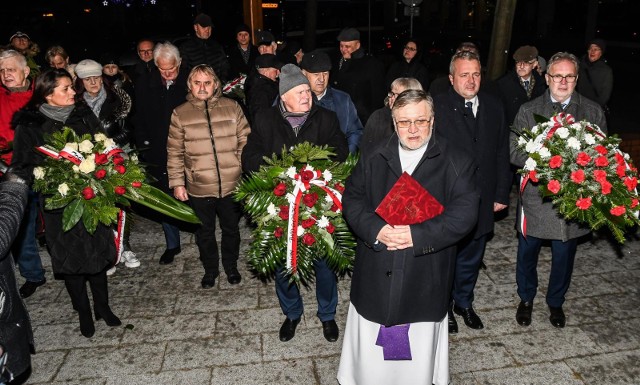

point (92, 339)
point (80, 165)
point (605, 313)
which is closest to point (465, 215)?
point (605, 313)

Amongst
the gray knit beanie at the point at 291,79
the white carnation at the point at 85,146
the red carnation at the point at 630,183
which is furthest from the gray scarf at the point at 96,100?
the red carnation at the point at 630,183

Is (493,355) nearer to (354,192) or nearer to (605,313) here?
(605,313)

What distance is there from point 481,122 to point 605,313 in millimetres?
2183

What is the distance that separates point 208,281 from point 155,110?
1.87 metres

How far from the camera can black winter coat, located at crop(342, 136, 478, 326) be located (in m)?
3.48

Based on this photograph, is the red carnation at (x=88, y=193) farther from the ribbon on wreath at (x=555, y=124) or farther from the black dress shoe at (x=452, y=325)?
the ribbon on wreath at (x=555, y=124)

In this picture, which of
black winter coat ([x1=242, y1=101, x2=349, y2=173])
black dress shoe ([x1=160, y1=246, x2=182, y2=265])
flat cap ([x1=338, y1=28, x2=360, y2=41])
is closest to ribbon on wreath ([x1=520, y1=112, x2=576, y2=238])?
black winter coat ([x1=242, y1=101, x2=349, y2=173])

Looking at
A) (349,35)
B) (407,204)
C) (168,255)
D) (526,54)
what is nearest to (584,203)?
(407,204)

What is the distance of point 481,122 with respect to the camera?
448 cm

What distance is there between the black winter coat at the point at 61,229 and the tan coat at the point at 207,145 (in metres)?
0.76

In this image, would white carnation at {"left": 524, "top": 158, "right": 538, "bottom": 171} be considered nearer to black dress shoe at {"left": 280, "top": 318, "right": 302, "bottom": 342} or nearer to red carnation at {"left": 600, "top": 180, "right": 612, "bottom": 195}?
red carnation at {"left": 600, "top": 180, "right": 612, "bottom": 195}

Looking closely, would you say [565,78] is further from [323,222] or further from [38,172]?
[38,172]

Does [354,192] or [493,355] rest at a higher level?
[354,192]

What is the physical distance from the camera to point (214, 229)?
5.83m
